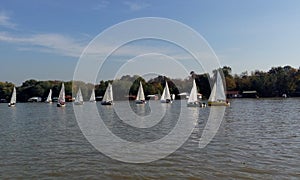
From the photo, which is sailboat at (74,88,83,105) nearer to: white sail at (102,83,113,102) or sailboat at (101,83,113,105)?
sailboat at (101,83,113,105)

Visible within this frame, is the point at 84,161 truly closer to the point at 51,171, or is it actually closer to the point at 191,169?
the point at 51,171

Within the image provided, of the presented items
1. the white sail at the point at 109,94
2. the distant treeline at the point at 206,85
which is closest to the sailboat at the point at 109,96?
the white sail at the point at 109,94

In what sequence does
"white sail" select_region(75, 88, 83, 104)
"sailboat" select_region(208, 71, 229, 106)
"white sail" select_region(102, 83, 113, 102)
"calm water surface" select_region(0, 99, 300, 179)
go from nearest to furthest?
"calm water surface" select_region(0, 99, 300, 179) < "sailboat" select_region(208, 71, 229, 106) < "white sail" select_region(102, 83, 113, 102) < "white sail" select_region(75, 88, 83, 104)

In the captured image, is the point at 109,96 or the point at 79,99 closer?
the point at 109,96

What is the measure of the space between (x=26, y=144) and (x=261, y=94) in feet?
437

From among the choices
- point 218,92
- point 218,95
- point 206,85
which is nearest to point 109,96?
point 218,95

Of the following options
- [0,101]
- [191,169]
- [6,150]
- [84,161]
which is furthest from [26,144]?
[0,101]

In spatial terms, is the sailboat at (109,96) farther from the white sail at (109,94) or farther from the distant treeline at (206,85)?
the distant treeline at (206,85)

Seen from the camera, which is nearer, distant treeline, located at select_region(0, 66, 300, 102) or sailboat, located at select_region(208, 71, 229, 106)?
sailboat, located at select_region(208, 71, 229, 106)

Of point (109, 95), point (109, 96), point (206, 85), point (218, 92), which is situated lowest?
point (109, 96)

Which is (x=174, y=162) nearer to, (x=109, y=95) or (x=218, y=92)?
(x=218, y=92)

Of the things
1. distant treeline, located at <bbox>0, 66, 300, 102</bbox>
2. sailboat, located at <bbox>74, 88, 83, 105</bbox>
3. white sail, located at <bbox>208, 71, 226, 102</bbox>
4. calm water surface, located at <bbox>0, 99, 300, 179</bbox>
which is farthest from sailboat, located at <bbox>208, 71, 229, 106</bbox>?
calm water surface, located at <bbox>0, 99, 300, 179</bbox>

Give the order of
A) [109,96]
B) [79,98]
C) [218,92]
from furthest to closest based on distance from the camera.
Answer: [79,98] → [109,96] → [218,92]

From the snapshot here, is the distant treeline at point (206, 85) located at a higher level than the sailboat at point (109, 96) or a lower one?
higher
